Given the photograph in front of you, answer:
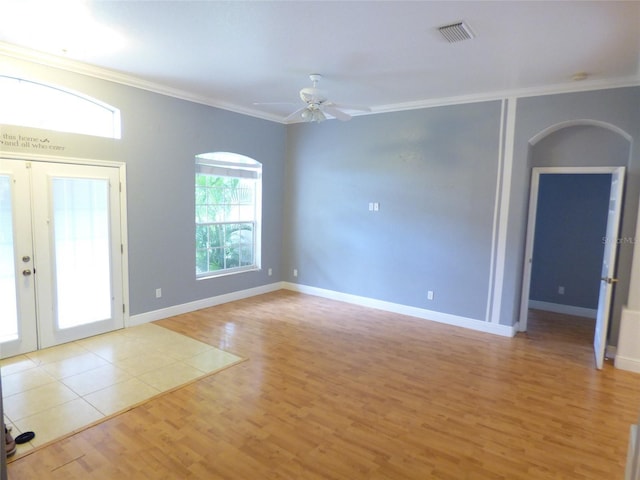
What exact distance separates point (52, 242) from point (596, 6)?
5.01m

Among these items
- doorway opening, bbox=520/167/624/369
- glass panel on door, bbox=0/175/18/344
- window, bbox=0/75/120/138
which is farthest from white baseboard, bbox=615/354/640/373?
glass panel on door, bbox=0/175/18/344

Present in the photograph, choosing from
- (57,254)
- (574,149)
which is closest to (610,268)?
(574,149)

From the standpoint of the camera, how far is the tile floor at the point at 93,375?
9.09 ft

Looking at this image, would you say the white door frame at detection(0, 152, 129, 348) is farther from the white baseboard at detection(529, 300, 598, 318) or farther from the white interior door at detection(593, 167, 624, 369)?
the white baseboard at detection(529, 300, 598, 318)

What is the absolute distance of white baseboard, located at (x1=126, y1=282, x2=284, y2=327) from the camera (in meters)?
4.74

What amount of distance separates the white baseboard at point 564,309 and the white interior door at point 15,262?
6660mm

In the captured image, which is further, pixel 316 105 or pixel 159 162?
pixel 159 162

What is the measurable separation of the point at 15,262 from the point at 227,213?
2759mm

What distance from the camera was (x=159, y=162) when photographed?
4.77m

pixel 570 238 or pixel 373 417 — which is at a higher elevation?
pixel 570 238

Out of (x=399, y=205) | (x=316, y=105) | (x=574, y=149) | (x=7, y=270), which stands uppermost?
(x=316, y=105)

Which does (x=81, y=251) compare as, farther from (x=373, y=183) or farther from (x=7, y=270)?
(x=373, y=183)

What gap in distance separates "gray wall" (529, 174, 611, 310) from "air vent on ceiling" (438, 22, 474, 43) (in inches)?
142

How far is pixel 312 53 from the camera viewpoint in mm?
3438
